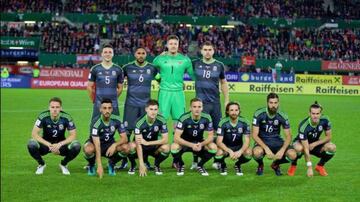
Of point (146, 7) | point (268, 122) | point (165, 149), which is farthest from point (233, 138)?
point (146, 7)

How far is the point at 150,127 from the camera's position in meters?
8.72

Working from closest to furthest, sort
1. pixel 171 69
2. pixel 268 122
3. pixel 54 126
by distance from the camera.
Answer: pixel 54 126, pixel 268 122, pixel 171 69

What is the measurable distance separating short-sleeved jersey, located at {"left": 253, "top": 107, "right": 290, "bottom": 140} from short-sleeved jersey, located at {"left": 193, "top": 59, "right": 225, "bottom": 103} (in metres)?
1.10

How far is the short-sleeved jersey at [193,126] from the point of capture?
8.69m

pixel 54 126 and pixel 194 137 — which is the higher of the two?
pixel 54 126

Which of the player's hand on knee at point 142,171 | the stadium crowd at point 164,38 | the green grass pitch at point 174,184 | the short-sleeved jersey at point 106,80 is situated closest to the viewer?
the green grass pitch at point 174,184

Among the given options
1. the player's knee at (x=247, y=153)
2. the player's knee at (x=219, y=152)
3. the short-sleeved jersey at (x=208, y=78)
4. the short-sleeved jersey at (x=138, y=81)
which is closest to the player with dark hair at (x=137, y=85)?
the short-sleeved jersey at (x=138, y=81)

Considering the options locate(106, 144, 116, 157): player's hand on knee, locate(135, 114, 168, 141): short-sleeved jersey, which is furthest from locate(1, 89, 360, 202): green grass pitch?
locate(135, 114, 168, 141): short-sleeved jersey

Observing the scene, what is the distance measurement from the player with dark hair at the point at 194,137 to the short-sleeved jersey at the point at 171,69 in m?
0.99

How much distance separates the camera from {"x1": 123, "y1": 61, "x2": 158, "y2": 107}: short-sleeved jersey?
9.47m

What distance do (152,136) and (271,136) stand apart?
1.70 m

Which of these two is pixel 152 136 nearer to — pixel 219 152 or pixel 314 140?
pixel 219 152

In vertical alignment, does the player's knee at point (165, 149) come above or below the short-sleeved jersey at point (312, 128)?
below

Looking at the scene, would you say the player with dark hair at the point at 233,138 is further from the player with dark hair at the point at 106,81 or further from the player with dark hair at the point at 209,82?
the player with dark hair at the point at 106,81
